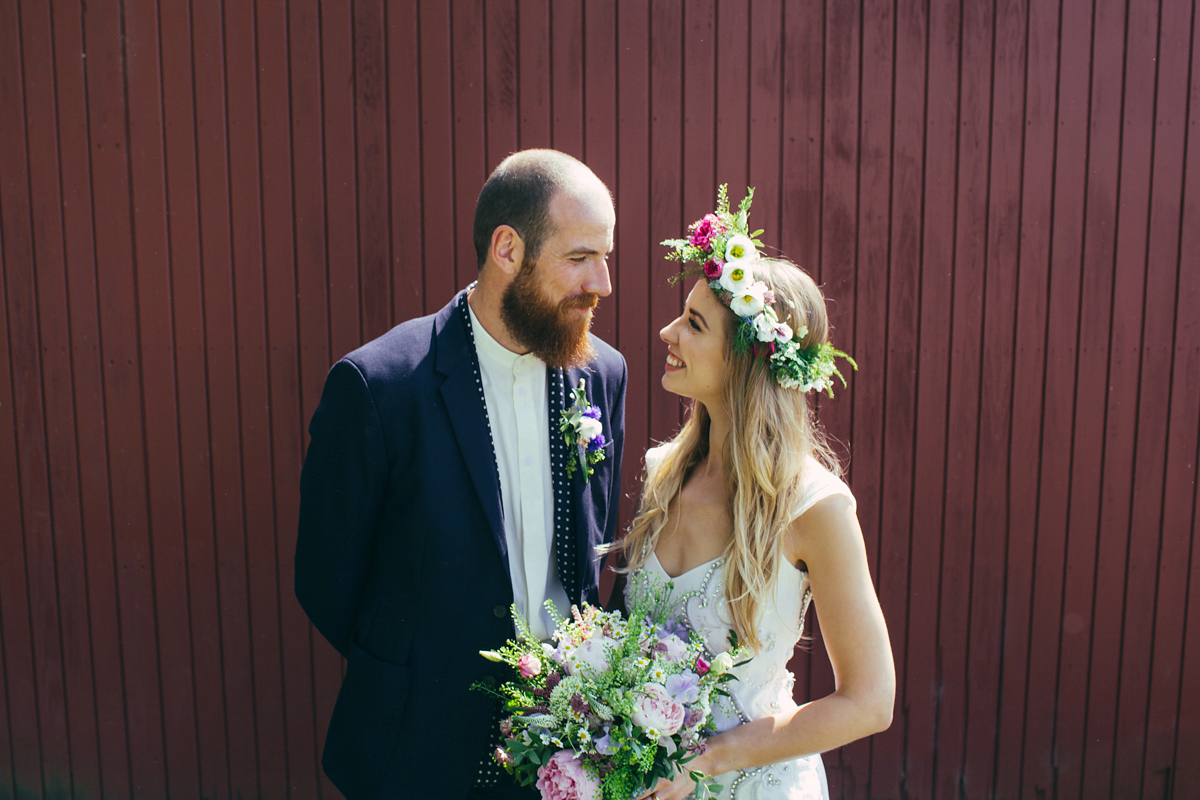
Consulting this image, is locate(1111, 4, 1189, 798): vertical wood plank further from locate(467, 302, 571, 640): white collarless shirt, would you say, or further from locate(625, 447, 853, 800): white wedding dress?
locate(467, 302, 571, 640): white collarless shirt

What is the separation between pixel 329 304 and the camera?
3387 millimetres

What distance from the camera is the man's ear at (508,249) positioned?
7.30 feet

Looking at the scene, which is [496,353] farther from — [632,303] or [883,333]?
[883,333]

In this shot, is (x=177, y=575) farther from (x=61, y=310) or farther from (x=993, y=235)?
(x=993, y=235)

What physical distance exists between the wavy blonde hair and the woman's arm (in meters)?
0.10

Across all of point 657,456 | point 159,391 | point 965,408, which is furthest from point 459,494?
point 965,408

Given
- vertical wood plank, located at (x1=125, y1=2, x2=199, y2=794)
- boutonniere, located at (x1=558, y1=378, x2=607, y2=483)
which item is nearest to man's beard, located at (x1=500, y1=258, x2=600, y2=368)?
boutonniere, located at (x1=558, y1=378, x2=607, y2=483)

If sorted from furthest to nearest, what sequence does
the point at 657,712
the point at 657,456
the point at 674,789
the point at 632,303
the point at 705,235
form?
the point at 632,303 → the point at 657,456 → the point at 705,235 → the point at 674,789 → the point at 657,712

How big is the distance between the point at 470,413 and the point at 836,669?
108 centimetres

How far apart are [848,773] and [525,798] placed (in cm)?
193

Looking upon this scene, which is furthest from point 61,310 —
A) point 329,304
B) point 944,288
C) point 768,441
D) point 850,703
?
point 944,288

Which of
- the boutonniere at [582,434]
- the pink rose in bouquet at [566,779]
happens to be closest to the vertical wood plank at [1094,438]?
the boutonniere at [582,434]

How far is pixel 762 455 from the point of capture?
6.70 ft

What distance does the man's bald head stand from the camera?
2203 millimetres
